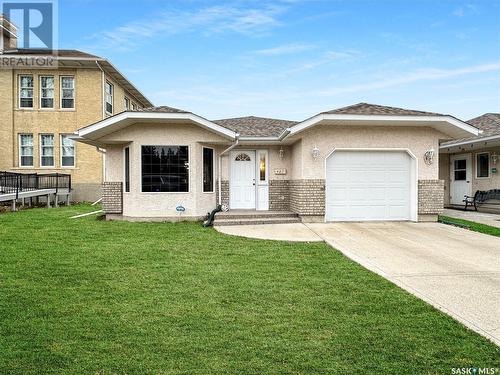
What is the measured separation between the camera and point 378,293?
183 inches

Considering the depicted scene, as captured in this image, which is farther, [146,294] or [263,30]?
[263,30]

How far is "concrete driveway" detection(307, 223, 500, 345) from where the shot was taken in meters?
4.20

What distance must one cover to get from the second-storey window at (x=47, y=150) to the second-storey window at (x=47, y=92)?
5.87 ft

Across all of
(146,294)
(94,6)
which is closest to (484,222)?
(146,294)

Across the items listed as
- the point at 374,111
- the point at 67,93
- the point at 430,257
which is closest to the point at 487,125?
the point at 374,111

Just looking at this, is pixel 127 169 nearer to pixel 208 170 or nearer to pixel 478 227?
pixel 208 170

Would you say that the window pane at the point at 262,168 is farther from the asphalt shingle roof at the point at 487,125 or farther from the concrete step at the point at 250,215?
the asphalt shingle roof at the point at 487,125

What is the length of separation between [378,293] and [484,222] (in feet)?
30.3

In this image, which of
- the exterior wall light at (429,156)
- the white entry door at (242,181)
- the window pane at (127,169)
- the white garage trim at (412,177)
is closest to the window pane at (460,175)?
the exterior wall light at (429,156)

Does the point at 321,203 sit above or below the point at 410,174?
below

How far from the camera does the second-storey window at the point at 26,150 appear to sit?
20094 millimetres

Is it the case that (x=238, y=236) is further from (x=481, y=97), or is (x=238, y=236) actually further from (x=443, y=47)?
(x=481, y=97)

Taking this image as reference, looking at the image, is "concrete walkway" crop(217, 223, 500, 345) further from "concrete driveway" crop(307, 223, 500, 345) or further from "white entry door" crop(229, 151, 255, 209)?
"white entry door" crop(229, 151, 255, 209)

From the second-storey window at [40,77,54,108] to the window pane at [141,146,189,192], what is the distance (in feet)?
40.5
